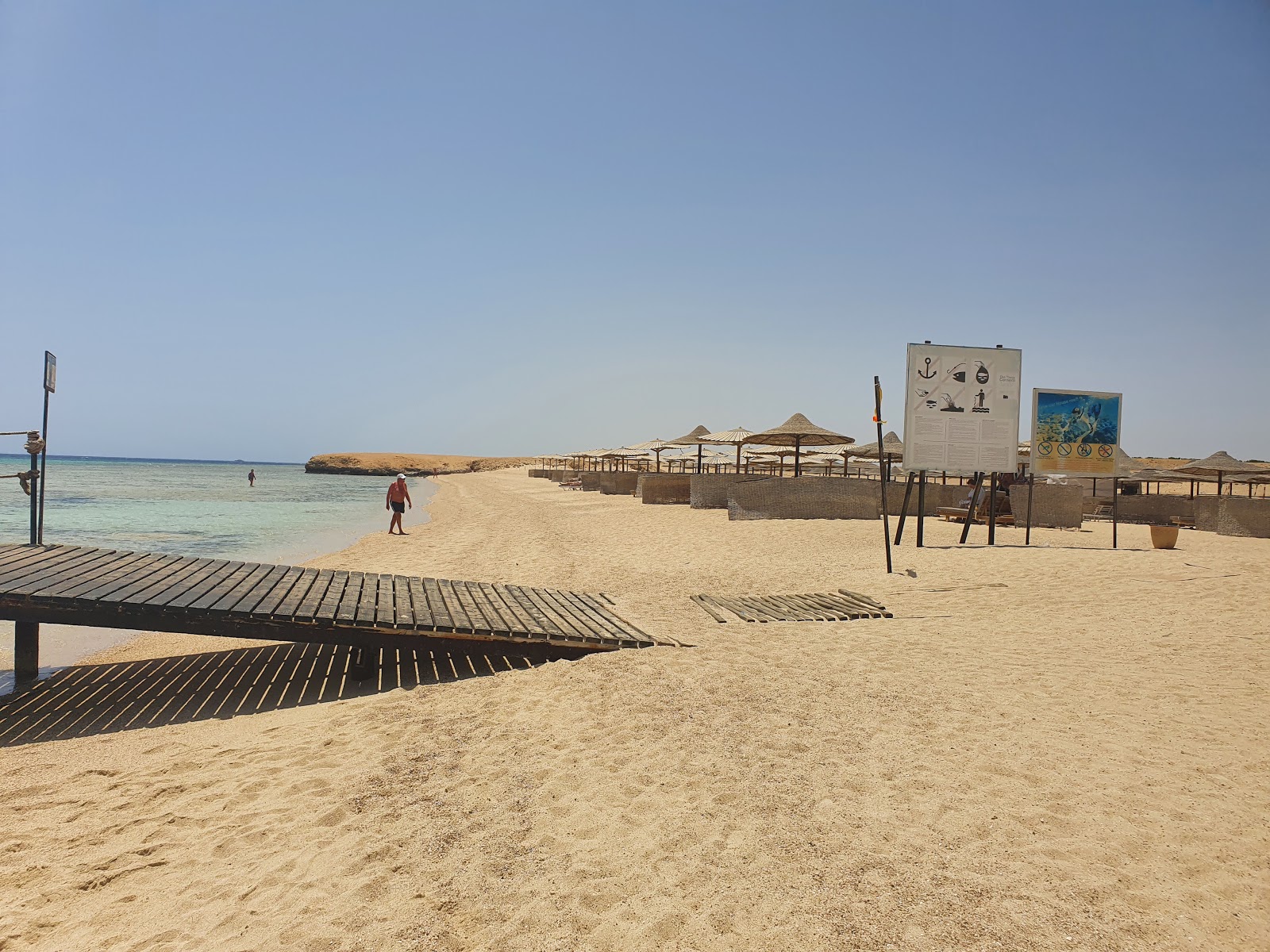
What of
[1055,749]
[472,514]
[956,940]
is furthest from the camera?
[472,514]

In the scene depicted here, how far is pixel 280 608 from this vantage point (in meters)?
5.44

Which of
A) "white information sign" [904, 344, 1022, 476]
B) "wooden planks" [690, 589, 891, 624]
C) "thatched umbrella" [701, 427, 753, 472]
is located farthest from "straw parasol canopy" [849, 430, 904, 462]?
"wooden planks" [690, 589, 891, 624]

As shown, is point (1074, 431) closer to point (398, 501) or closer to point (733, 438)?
point (733, 438)

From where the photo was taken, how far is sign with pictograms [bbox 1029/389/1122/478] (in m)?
12.3

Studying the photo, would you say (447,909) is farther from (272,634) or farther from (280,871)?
(272,634)

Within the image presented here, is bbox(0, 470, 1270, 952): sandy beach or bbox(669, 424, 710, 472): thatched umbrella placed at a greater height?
bbox(669, 424, 710, 472): thatched umbrella

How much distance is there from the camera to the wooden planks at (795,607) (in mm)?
6812

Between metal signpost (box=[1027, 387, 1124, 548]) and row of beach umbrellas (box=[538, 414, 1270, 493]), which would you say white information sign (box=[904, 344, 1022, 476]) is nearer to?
metal signpost (box=[1027, 387, 1124, 548])

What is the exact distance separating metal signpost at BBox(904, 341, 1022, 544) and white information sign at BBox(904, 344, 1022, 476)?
0.01m

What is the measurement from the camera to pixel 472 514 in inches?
880

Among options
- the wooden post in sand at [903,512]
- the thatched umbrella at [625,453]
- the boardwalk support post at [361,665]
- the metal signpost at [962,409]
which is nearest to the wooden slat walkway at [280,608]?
the boardwalk support post at [361,665]

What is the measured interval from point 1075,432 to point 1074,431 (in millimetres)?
19

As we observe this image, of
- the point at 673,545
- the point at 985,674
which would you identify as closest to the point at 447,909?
the point at 985,674

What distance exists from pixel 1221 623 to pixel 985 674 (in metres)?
3.19
